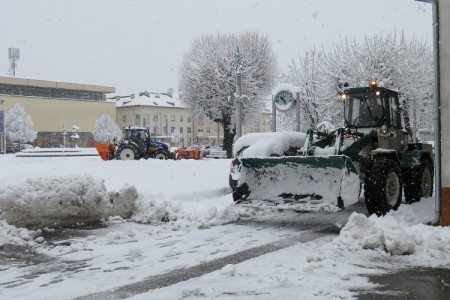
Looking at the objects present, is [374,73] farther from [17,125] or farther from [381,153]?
[17,125]

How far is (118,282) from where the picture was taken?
184 inches

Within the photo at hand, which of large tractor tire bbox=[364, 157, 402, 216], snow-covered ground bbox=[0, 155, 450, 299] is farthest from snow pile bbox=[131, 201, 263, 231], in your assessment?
large tractor tire bbox=[364, 157, 402, 216]

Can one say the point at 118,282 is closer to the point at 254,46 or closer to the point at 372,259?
the point at 372,259

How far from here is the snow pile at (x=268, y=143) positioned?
31.2 ft

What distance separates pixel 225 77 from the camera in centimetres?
3566

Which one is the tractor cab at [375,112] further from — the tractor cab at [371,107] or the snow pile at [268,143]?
the snow pile at [268,143]

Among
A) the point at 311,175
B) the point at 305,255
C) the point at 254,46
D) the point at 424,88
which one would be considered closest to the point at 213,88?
the point at 254,46

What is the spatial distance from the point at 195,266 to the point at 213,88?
31.2 m

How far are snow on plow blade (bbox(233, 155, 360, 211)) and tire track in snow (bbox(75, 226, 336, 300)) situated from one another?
3.11 feet

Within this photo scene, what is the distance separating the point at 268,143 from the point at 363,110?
198 cm

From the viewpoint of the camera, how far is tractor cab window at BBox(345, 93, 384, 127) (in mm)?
9477

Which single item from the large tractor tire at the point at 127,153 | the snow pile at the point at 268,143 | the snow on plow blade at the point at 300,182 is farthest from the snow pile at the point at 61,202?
the large tractor tire at the point at 127,153

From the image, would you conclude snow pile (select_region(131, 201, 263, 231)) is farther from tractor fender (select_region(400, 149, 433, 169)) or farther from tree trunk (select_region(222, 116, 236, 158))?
tree trunk (select_region(222, 116, 236, 158))

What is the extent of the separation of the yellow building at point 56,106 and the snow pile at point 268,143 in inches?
2680
